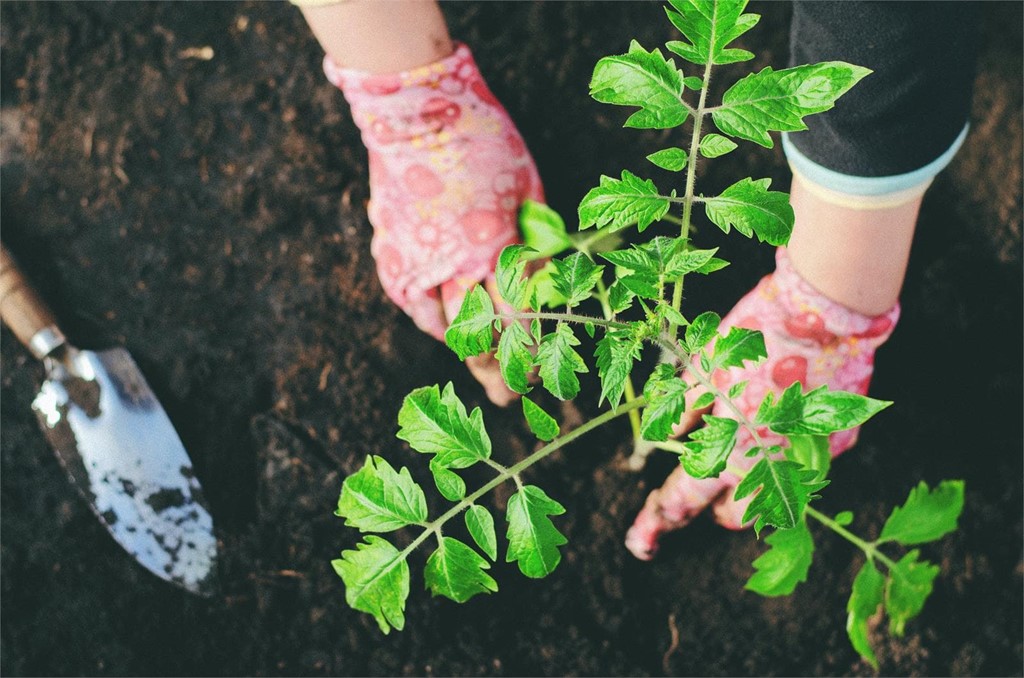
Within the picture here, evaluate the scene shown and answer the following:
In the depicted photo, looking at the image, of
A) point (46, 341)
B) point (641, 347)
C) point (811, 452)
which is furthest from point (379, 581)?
point (46, 341)

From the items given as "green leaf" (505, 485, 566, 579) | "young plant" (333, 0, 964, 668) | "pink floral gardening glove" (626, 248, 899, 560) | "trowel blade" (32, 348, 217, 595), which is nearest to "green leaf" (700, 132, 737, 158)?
"young plant" (333, 0, 964, 668)

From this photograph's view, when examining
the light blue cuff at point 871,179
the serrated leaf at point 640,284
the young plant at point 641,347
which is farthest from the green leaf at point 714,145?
the light blue cuff at point 871,179

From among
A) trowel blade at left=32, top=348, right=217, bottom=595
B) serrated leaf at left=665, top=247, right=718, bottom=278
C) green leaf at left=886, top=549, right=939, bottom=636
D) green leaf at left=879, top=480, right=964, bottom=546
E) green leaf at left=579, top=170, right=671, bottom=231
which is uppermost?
green leaf at left=579, top=170, right=671, bottom=231

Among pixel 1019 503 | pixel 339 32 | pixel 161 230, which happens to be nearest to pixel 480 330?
pixel 339 32

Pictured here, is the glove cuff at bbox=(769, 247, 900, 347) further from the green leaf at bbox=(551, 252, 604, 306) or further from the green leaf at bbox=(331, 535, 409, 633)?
the green leaf at bbox=(331, 535, 409, 633)

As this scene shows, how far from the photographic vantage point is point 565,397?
76cm

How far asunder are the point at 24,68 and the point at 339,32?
0.70 m

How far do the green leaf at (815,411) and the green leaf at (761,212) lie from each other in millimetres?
124

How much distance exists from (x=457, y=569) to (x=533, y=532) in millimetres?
77

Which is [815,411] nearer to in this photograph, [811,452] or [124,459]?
[811,452]

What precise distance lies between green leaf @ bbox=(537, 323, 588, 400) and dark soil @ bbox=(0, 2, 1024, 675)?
0.64 m

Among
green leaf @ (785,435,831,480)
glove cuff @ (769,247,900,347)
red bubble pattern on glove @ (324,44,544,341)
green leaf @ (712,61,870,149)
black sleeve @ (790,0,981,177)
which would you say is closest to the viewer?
green leaf @ (712,61,870,149)

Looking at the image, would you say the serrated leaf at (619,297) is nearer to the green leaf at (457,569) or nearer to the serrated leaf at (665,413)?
the serrated leaf at (665,413)

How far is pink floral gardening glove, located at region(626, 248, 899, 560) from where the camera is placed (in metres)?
1.19
